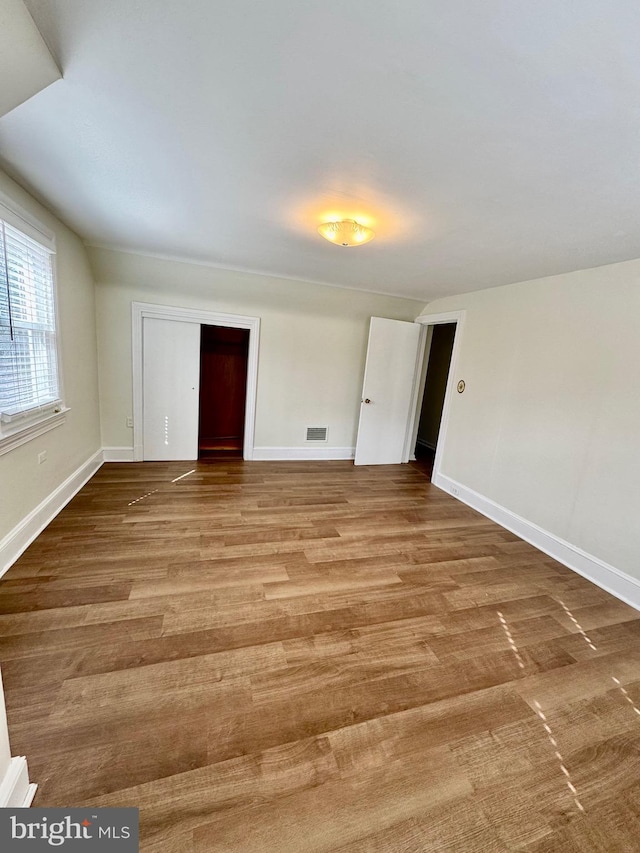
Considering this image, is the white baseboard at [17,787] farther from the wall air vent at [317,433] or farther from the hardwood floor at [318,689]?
the wall air vent at [317,433]

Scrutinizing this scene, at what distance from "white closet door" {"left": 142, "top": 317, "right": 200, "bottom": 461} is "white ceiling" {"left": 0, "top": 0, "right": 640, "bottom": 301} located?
5.05 feet

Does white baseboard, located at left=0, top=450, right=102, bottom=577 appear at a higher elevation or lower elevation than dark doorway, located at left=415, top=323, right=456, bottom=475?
lower

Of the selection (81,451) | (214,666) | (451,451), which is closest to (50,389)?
(81,451)

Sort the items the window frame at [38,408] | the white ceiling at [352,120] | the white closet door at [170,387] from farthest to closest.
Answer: the white closet door at [170,387] < the window frame at [38,408] < the white ceiling at [352,120]

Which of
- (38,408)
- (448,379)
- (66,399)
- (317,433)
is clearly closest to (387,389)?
(448,379)

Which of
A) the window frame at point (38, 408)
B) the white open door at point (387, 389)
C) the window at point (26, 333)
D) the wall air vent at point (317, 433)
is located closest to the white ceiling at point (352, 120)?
the window frame at point (38, 408)

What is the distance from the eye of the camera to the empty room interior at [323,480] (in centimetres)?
104

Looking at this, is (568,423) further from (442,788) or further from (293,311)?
(293,311)

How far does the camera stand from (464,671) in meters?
1.64

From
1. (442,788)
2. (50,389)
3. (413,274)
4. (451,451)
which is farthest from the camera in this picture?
(451,451)

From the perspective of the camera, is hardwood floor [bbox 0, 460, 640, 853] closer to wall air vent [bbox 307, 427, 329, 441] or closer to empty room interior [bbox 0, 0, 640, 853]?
empty room interior [bbox 0, 0, 640, 853]

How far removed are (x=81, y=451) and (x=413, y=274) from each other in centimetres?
379

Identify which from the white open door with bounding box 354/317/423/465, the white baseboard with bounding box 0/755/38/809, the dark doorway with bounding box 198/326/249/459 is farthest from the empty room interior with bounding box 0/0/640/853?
the dark doorway with bounding box 198/326/249/459

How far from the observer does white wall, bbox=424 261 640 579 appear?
94.6 inches
